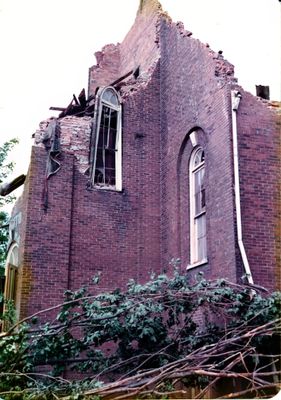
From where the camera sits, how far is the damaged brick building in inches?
430

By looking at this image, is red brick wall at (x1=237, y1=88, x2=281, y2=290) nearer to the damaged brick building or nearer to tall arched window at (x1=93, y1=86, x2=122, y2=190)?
the damaged brick building

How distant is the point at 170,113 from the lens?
14609 millimetres

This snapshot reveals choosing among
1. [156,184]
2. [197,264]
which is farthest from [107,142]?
[197,264]

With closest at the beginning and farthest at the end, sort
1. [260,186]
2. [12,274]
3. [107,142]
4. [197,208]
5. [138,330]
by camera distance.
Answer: [138,330], [260,186], [197,208], [12,274], [107,142]

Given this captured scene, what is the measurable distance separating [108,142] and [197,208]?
3321 millimetres

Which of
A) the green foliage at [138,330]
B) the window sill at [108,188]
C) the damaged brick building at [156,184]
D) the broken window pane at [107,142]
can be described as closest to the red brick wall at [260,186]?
Result: the damaged brick building at [156,184]

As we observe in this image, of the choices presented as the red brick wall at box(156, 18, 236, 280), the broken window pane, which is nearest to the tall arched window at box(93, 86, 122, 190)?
the broken window pane

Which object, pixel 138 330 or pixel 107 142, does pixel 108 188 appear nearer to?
pixel 107 142

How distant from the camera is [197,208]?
1284 cm

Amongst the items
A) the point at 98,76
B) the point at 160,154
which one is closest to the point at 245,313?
the point at 160,154

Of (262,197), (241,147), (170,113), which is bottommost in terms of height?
(262,197)

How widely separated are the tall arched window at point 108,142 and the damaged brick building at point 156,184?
27 millimetres

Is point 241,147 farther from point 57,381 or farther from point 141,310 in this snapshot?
point 57,381

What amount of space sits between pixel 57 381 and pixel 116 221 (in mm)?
5505
